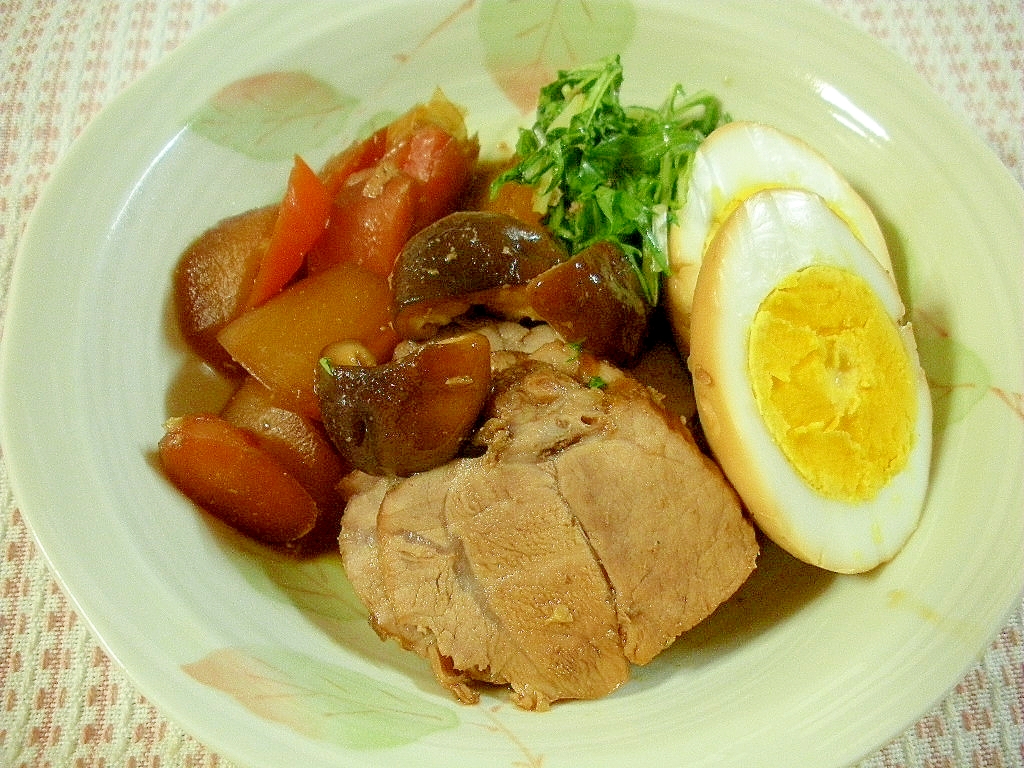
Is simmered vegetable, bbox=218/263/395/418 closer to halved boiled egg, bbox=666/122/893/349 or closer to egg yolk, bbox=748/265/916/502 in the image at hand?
halved boiled egg, bbox=666/122/893/349

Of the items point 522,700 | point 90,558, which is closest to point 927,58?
point 522,700

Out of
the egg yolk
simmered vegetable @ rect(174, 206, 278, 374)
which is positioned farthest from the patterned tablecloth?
simmered vegetable @ rect(174, 206, 278, 374)

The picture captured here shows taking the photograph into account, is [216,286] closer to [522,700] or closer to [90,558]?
[90,558]

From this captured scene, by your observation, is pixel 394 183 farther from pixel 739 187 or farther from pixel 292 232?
pixel 739 187

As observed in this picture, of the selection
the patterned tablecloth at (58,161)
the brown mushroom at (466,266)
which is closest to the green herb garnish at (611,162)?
the brown mushroom at (466,266)

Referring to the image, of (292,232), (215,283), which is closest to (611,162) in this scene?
(292,232)

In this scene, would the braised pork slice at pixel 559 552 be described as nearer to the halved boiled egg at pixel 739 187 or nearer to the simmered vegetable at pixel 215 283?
the halved boiled egg at pixel 739 187
